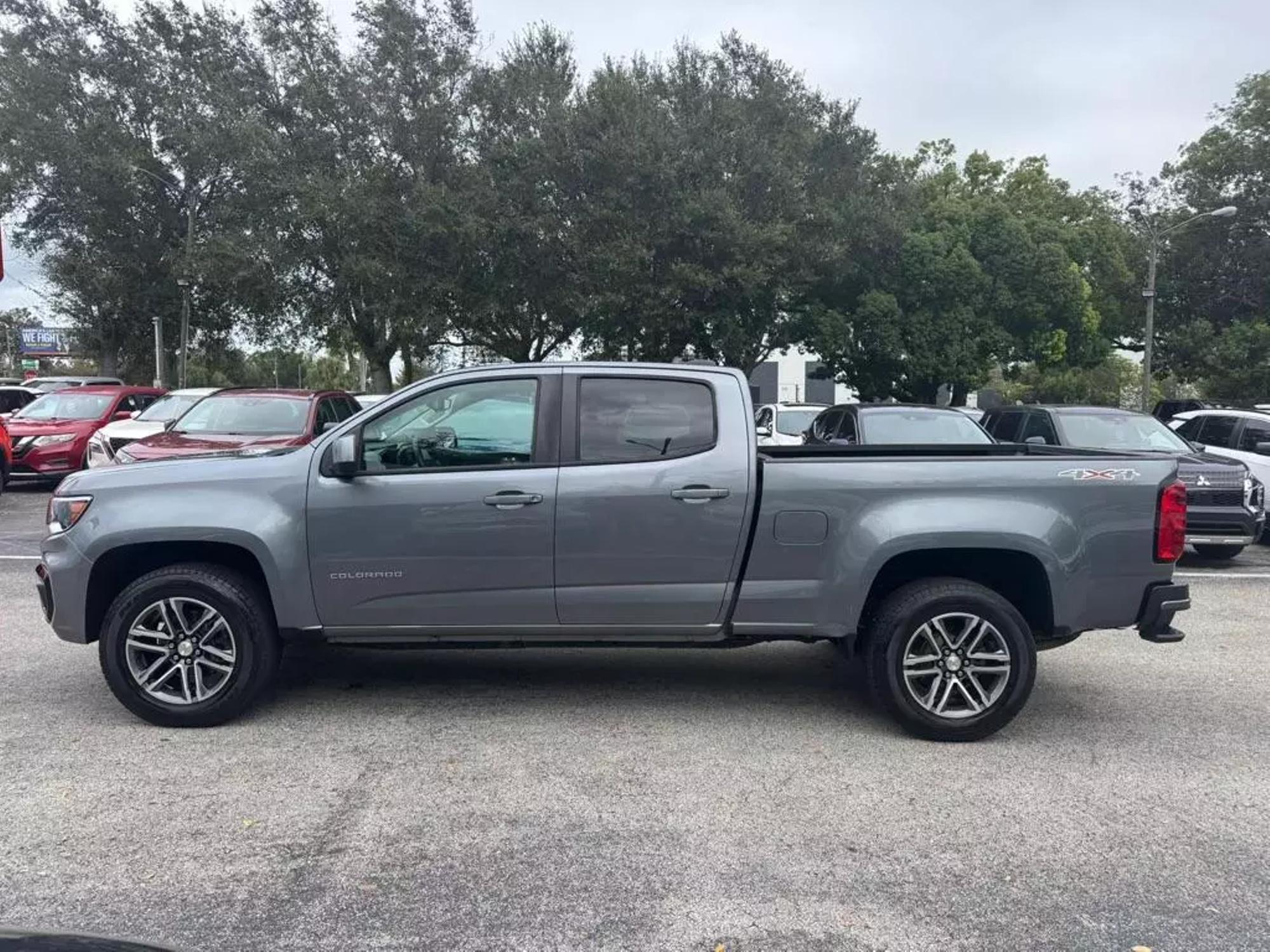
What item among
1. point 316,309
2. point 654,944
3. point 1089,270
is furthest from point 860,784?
point 1089,270

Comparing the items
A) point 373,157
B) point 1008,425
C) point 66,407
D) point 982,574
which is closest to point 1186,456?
point 1008,425

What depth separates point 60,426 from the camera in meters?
15.6

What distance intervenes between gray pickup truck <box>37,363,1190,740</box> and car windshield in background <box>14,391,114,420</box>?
12.6 meters

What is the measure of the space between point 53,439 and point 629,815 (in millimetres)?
14390

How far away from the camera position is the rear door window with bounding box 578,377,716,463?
203 inches

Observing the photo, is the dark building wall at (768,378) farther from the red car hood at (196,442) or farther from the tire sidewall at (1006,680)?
the tire sidewall at (1006,680)

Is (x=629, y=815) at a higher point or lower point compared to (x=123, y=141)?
lower

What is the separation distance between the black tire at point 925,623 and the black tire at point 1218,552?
287 inches

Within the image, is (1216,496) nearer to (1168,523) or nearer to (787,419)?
(1168,523)

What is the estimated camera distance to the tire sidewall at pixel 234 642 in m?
5.03

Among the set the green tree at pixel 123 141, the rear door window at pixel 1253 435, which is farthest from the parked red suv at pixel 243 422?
the green tree at pixel 123 141

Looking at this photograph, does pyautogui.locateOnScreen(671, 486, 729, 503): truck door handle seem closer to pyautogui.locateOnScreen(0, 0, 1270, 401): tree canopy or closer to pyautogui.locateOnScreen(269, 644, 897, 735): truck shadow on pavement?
pyautogui.locateOnScreen(269, 644, 897, 735): truck shadow on pavement

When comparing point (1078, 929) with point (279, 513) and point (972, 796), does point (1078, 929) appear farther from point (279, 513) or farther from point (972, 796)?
point (279, 513)

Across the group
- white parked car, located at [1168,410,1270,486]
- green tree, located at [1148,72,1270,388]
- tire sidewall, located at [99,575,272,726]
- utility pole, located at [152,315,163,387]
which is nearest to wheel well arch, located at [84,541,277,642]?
tire sidewall, located at [99,575,272,726]
